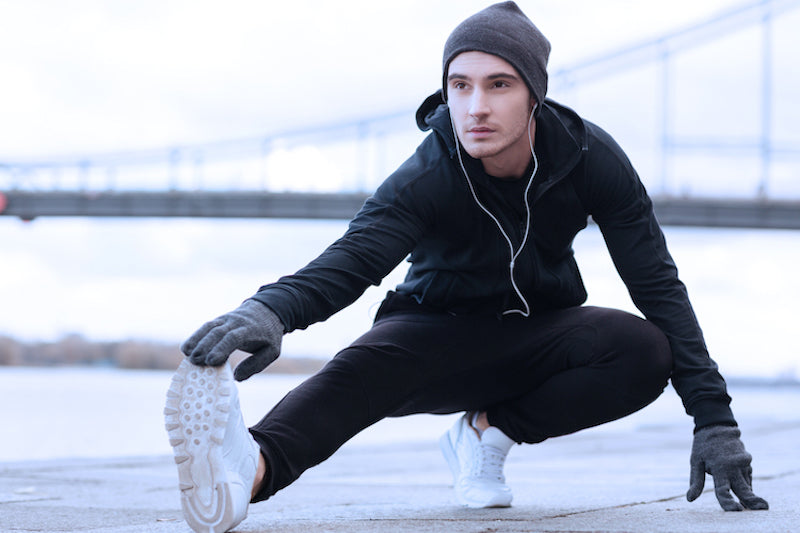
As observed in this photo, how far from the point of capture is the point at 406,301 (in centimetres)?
202

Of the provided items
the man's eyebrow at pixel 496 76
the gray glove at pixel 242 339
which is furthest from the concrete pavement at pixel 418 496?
the man's eyebrow at pixel 496 76

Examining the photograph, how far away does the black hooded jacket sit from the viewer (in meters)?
1.77

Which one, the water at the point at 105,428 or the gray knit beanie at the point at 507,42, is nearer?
the gray knit beanie at the point at 507,42

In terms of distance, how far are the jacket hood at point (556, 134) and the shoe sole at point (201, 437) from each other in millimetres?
628

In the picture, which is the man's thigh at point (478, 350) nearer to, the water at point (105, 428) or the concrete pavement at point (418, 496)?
the concrete pavement at point (418, 496)

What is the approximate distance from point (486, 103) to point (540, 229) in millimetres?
251

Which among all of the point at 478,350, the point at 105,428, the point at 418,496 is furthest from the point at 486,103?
the point at 105,428

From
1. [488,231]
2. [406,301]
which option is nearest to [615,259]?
[488,231]

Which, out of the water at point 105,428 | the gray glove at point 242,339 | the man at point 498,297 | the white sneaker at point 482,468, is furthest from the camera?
the water at point 105,428

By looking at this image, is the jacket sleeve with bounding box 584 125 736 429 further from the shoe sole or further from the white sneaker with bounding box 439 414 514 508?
the shoe sole

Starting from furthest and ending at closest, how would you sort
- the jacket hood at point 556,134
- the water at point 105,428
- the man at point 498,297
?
the water at point 105,428
the jacket hood at point 556,134
the man at point 498,297

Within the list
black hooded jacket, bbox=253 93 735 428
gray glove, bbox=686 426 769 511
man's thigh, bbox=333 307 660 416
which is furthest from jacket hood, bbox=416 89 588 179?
gray glove, bbox=686 426 769 511

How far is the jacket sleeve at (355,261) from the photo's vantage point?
5.04ft

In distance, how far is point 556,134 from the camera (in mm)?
1824
